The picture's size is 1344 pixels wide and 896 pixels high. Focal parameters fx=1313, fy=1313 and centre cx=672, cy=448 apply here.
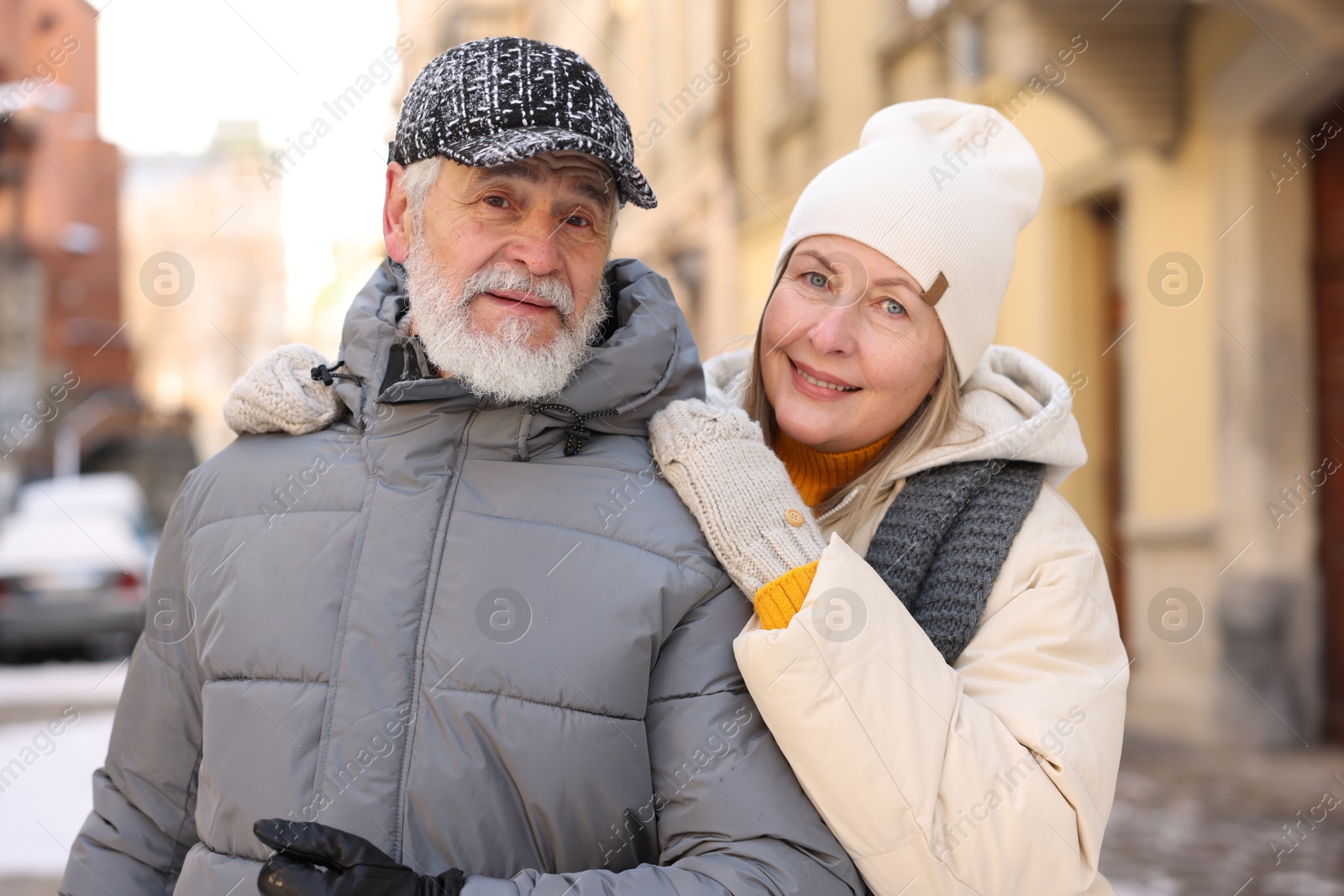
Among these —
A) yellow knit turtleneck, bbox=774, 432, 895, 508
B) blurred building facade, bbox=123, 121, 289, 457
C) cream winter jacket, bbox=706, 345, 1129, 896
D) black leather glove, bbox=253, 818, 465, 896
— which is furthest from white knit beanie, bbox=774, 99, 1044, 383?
blurred building facade, bbox=123, 121, 289, 457

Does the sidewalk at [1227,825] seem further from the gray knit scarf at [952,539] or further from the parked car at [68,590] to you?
the parked car at [68,590]

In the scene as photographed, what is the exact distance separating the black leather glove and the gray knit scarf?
90 cm

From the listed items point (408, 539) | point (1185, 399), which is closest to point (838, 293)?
point (408, 539)

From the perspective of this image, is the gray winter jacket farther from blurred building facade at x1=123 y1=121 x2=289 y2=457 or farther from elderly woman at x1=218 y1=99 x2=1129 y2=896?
blurred building facade at x1=123 y1=121 x2=289 y2=457

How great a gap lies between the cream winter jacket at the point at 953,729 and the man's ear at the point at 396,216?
84 cm

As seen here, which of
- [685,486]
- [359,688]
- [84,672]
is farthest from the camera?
[84,672]

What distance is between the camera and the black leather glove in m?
1.63

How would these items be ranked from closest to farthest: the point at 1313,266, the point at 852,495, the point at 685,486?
the point at 685,486 < the point at 852,495 < the point at 1313,266

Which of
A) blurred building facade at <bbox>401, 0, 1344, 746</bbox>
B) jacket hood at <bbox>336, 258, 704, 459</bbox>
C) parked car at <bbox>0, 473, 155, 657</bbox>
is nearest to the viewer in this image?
jacket hood at <bbox>336, 258, 704, 459</bbox>

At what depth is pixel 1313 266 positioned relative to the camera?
7109 millimetres

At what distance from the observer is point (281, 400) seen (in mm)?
2113

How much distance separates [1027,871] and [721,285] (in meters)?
12.1

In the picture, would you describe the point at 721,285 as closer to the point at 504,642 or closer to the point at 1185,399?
the point at 1185,399

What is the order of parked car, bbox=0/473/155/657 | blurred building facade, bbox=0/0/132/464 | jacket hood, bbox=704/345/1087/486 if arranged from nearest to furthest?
jacket hood, bbox=704/345/1087/486 → parked car, bbox=0/473/155/657 → blurred building facade, bbox=0/0/132/464
